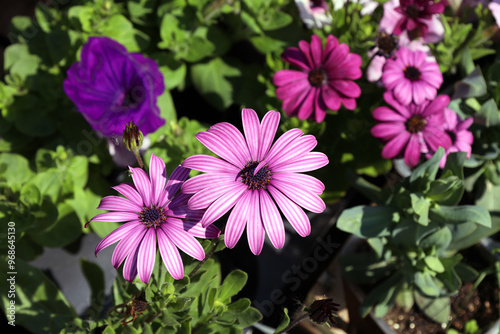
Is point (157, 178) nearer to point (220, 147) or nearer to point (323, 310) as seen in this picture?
point (220, 147)

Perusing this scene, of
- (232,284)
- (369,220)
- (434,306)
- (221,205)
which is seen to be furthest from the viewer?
(434,306)

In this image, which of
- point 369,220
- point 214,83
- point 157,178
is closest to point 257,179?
point 157,178

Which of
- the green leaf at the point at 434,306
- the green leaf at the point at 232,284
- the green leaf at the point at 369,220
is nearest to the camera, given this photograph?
the green leaf at the point at 232,284

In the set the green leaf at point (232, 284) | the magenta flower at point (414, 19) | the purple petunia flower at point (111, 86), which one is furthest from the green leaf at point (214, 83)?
the green leaf at point (232, 284)

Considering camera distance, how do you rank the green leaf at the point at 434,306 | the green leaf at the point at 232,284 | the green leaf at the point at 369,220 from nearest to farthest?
the green leaf at the point at 232,284
the green leaf at the point at 369,220
the green leaf at the point at 434,306

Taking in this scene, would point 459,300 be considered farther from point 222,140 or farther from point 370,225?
point 222,140

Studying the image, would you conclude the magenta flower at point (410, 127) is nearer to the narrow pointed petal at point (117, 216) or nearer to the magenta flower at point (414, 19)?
the magenta flower at point (414, 19)
